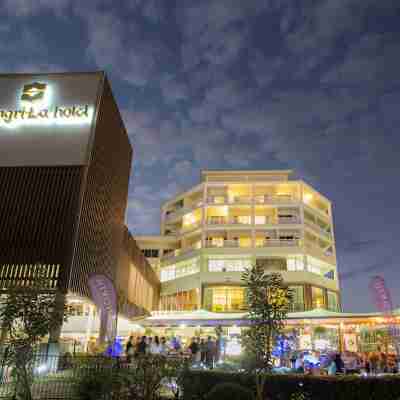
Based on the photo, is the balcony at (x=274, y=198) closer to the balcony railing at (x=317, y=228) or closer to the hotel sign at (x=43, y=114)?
the balcony railing at (x=317, y=228)

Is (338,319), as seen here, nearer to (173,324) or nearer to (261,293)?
(173,324)

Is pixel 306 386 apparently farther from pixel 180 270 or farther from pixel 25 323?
pixel 180 270

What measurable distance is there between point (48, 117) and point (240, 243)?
108ft

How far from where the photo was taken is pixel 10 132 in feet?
92.8

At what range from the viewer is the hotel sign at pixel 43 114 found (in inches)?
1121

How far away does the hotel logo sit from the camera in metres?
29.4

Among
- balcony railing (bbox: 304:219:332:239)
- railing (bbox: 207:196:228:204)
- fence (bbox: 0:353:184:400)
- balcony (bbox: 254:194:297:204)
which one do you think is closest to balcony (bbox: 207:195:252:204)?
railing (bbox: 207:196:228:204)

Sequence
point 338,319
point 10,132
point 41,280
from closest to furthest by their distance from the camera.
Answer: point 41,280
point 338,319
point 10,132

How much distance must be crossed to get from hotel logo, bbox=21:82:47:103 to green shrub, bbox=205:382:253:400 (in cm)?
2412

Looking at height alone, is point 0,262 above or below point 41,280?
above

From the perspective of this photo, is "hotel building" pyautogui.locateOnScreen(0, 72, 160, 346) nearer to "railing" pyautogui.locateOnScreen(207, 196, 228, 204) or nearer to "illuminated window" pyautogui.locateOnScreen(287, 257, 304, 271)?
"railing" pyautogui.locateOnScreen(207, 196, 228, 204)

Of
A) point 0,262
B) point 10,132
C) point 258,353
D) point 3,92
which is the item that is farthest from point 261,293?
point 3,92

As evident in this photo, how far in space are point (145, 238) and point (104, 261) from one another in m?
33.9

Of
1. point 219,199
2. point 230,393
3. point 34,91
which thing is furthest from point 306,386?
point 219,199
